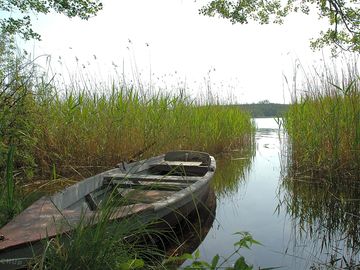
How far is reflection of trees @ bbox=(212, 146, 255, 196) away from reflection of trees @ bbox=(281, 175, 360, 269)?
0.77 meters

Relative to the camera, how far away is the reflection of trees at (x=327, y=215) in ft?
8.79

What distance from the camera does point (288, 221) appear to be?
3443mm

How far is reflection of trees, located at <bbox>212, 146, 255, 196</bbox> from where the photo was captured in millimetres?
4986

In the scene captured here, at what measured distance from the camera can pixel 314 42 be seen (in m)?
9.84

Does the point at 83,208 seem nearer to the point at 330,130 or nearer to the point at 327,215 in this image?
the point at 327,215

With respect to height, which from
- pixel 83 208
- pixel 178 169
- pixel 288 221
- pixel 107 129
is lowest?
pixel 288 221

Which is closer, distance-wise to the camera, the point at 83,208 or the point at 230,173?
the point at 83,208

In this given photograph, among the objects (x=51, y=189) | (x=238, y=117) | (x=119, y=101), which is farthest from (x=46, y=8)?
(x=51, y=189)

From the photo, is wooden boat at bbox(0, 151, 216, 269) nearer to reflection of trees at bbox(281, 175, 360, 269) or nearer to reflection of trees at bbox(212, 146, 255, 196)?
reflection of trees at bbox(212, 146, 255, 196)

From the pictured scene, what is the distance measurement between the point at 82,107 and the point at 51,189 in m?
1.35

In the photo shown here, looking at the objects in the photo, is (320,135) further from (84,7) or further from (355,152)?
(84,7)

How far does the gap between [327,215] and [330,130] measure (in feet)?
4.19

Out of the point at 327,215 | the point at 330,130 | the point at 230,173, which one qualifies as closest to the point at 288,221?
the point at 327,215

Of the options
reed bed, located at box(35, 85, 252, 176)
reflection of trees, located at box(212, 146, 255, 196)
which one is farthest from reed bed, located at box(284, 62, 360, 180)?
reed bed, located at box(35, 85, 252, 176)
